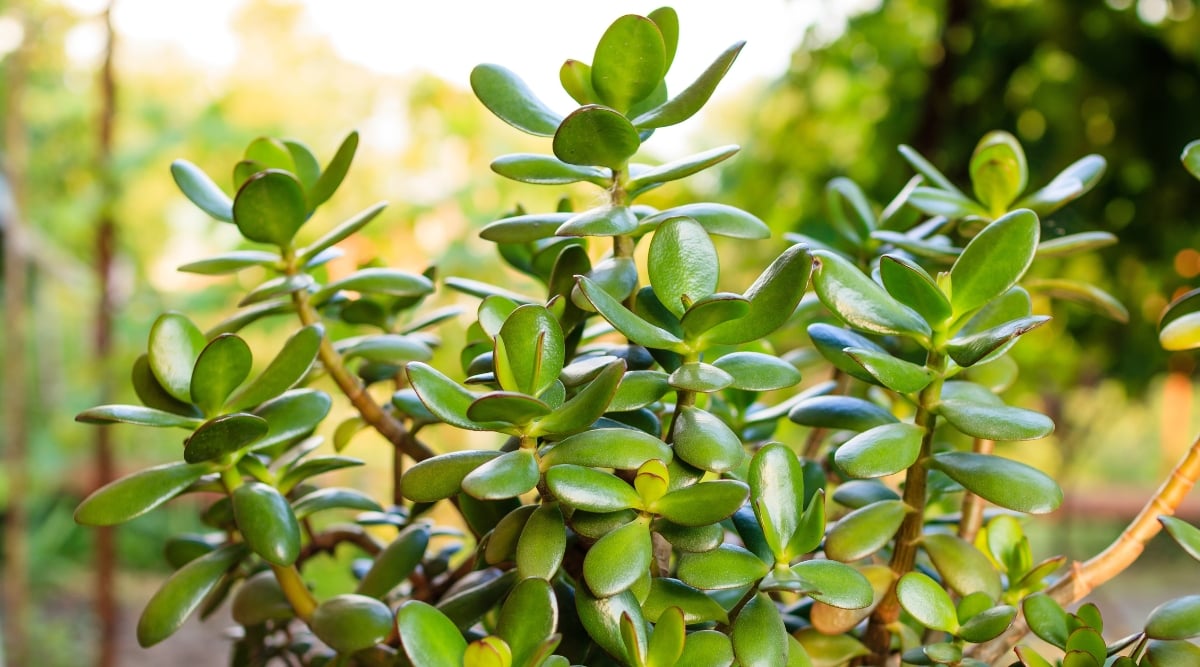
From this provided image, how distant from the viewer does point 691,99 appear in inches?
12.9

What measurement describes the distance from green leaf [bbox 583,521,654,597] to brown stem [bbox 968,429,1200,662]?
0.53 ft

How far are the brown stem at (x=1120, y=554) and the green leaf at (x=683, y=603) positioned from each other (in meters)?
0.12

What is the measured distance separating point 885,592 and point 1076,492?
14.3 ft

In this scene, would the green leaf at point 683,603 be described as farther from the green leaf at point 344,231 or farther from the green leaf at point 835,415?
the green leaf at point 344,231

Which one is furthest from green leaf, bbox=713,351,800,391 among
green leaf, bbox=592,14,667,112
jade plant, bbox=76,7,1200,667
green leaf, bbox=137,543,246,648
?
green leaf, bbox=137,543,246,648

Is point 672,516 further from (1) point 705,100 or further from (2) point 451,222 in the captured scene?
(2) point 451,222

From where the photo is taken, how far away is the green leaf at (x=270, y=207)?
0.36m

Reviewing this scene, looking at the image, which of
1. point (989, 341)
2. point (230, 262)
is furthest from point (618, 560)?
point (230, 262)

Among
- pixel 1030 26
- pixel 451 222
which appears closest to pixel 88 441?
pixel 451 222

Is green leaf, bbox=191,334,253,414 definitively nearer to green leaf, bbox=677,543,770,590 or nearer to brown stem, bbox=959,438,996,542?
green leaf, bbox=677,543,770,590

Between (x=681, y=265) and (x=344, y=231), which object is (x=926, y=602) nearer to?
(x=681, y=265)

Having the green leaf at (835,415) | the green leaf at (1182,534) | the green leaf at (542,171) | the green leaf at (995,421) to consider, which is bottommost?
the green leaf at (1182,534)

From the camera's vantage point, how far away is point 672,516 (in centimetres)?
28

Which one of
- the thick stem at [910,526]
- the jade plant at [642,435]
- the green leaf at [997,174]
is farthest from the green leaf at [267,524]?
the green leaf at [997,174]
